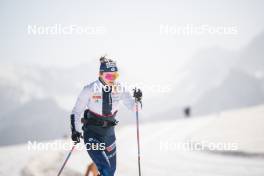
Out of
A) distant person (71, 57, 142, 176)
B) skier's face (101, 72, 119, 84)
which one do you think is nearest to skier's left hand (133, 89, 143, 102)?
distant person (71, 57, 142, 176)

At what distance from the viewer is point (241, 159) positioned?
1296cm

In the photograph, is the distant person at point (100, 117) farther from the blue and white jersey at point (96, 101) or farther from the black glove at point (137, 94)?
the black glove at point (137, 94)

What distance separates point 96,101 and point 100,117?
0.27 meters

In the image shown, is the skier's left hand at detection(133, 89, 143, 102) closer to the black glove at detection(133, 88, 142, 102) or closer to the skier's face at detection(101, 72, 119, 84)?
the black glove at detection(133, 88, 142, 102)

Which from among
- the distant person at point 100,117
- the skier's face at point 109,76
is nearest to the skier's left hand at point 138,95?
the distant person at point 100,117

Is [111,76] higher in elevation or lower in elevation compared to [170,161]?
higher

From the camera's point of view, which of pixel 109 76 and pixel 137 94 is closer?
pixel 109 76

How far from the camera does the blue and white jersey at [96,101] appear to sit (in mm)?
6059

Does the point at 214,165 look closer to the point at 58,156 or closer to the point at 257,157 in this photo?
the point at 257,157

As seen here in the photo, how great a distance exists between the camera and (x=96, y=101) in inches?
241

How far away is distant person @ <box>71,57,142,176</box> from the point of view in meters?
6.00

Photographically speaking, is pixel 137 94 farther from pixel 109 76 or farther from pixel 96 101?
pixel 96 101

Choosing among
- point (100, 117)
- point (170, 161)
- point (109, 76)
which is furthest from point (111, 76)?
point (170, 161)

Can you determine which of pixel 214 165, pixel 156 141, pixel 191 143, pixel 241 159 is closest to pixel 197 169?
pixel 214 165
